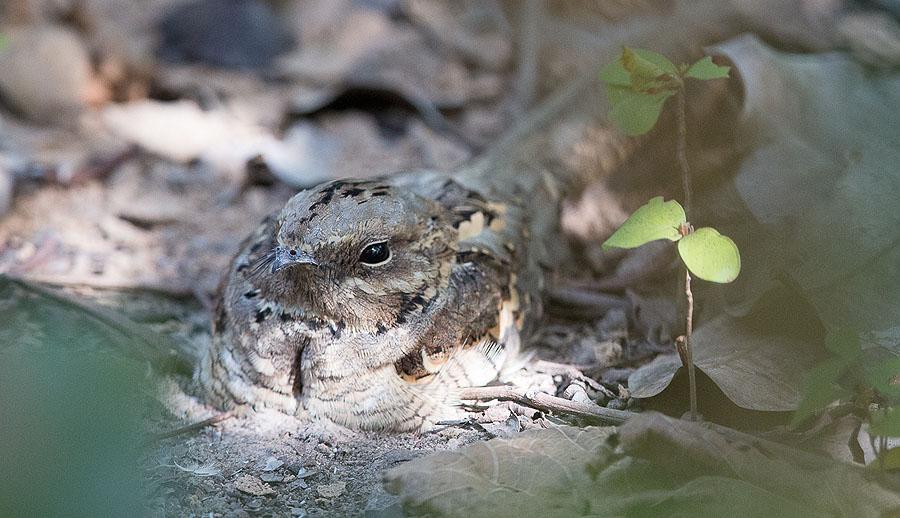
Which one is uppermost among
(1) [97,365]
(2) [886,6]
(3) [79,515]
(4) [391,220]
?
(1) [97,365]

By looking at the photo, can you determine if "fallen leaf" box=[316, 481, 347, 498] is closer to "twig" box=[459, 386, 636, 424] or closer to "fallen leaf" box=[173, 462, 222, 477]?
"fallen leaf" box=[173, 462, 222, 477]

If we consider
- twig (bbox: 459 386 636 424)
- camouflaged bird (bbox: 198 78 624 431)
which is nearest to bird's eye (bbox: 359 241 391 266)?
camouflaged bird (bbox: 198 78 624 431)

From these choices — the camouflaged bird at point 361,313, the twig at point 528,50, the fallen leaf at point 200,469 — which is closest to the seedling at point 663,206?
the camouflaged bird at point 361,313

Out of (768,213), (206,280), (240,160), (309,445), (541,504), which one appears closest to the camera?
(541,504)

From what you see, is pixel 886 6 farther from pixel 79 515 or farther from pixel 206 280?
pixel 79 515

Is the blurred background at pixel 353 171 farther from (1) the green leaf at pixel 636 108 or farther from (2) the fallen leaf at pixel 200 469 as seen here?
(1) the green leaf at pixel 636 108

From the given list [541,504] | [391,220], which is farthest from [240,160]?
[541,504]
